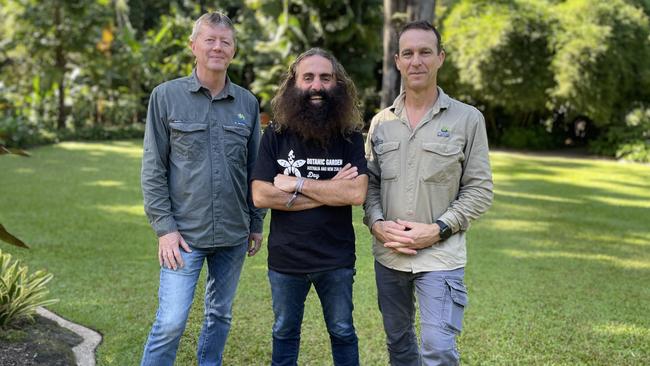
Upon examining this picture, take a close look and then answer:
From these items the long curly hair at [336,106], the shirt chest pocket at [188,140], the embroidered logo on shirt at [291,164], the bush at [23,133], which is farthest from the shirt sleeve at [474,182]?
the bush at [23,133]

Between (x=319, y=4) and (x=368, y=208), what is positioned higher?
(x=319, y=4)

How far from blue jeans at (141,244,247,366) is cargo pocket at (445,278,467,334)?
3.32ft

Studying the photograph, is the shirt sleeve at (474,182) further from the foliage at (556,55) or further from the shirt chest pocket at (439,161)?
the foliage at (556,55)

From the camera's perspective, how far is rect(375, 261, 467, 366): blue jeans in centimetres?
244

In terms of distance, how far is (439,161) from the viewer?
100 inches

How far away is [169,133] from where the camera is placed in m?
2.73

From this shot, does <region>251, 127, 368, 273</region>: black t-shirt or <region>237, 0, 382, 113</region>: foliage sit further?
<region>237, 0, 382, 113</region>: foliage

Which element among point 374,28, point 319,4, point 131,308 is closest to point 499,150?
point 374,28

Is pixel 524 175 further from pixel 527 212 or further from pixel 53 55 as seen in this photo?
pixel 53 55

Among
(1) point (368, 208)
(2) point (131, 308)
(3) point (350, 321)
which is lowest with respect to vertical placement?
(2) point (131, 308)

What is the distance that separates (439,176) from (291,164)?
2.05 ft

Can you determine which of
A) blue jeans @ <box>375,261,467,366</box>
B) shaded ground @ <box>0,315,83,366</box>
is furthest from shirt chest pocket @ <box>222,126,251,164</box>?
shaded ground @ <box>0,315,83,366</box>

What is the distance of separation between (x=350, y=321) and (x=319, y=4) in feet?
44.8

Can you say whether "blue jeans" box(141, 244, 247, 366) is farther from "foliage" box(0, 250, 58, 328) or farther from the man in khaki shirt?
"foliage" box(0, 250, 58, 328)
